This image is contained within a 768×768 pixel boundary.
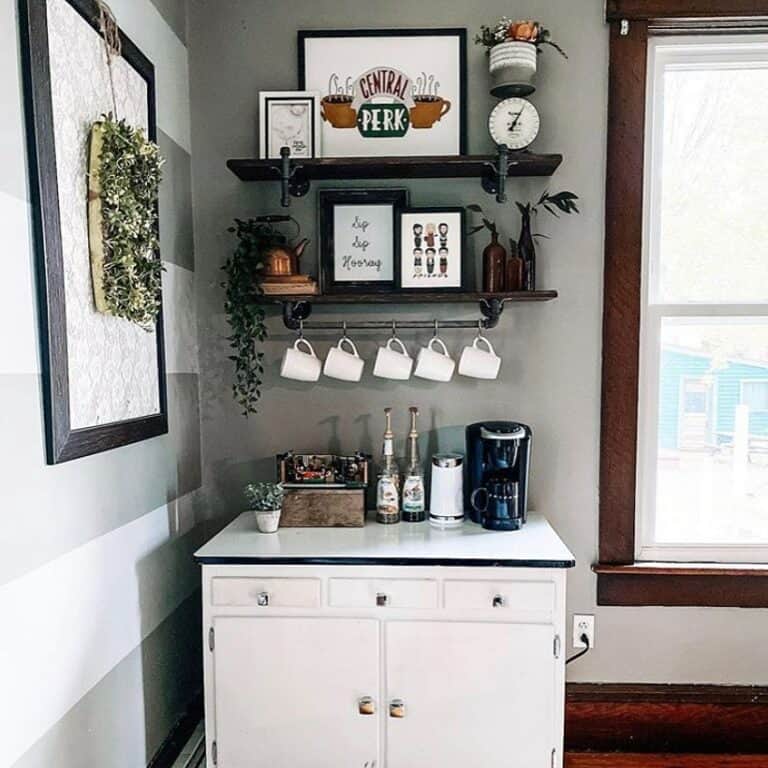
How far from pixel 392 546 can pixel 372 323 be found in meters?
0.73

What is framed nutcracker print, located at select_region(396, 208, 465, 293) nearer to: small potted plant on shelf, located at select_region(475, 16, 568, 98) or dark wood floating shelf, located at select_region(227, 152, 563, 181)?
dark wood floating shelf, located at select_region(227, 152, 563, 181)

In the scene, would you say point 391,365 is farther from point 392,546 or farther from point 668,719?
point 668,719

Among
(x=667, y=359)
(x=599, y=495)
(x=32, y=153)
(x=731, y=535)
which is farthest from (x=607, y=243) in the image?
(x=32, y=153)

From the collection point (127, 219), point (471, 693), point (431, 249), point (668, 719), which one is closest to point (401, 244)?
point (431, 249)

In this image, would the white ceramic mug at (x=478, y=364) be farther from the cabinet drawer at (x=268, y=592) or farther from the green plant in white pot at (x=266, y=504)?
the cabinet drawer at (x=268, y=592)

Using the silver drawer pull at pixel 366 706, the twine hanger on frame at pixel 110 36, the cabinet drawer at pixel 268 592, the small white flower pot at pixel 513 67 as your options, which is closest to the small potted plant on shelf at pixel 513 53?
the small white flower pot at pixel 513 67

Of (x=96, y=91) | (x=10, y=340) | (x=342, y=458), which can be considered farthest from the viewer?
(x=342, y=458)

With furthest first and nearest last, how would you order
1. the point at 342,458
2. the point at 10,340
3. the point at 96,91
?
the point at 342,458
the point at 96,91
the point at 10,340

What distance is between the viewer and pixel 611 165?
2.15m

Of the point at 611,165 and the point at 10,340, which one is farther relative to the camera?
the point at 611,165

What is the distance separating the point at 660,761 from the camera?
2.16 m

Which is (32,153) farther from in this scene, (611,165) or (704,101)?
(704,101)

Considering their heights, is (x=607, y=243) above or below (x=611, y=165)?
below

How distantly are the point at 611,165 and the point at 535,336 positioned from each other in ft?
1.89
